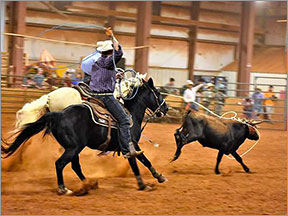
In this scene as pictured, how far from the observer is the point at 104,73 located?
5289 mm

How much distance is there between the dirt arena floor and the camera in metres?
4.59

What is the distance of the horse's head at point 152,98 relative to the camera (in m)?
6.04

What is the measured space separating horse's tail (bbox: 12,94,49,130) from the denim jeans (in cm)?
114

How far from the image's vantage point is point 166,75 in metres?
22.2

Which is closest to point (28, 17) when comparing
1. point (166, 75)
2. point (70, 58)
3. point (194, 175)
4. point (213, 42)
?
point (70, 58)

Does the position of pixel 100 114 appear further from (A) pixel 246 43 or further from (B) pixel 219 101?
(A) pixel 246 43

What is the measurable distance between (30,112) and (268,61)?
19.0 m

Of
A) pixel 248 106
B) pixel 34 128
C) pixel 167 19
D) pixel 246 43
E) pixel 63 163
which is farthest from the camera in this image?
pixel 167 19

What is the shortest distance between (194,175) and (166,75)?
51.6ft

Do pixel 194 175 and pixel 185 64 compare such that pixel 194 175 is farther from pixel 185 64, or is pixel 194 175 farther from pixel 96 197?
pixel 185 64

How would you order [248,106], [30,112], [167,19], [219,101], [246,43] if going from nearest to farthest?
[30,112]
[219,101]
[248,106]
[246,43]
[167,19]

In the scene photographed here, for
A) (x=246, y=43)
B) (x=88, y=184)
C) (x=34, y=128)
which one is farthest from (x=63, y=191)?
(x=246, y=43)

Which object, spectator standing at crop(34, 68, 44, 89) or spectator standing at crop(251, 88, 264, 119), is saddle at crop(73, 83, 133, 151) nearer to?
spectator standing at crop(34, 68, 44, 89)

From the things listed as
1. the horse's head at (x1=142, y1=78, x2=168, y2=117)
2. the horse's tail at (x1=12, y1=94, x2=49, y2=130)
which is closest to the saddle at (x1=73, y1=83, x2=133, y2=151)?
the horse's head at (x1=142, y1=78, x2=168, y2=117)
